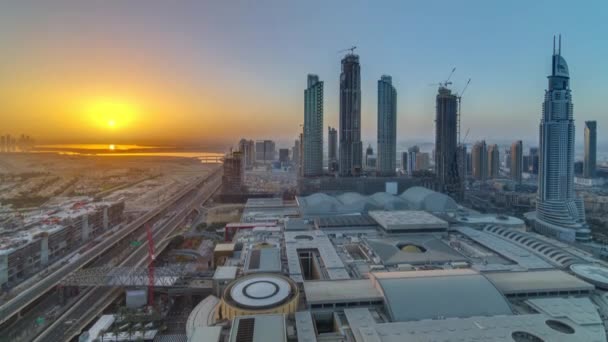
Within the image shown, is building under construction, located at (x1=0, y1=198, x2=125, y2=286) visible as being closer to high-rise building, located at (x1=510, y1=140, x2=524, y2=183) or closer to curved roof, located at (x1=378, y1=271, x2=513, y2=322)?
curved roof, located at (x1=378, y1=271, x2=513, y2=322)

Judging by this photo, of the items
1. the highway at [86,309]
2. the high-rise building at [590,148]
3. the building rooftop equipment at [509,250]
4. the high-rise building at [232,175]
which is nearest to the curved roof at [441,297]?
the building rooftop equipment at [509,250]

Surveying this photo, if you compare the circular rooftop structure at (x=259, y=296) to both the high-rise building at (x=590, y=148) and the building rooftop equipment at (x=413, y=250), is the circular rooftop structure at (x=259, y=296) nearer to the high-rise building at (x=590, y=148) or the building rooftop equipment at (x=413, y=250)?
the building rooftop equipment at (x=413, y=250)

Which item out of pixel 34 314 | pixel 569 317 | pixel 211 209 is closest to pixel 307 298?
pixel 569 317

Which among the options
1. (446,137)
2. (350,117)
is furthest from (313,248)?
(446,137)

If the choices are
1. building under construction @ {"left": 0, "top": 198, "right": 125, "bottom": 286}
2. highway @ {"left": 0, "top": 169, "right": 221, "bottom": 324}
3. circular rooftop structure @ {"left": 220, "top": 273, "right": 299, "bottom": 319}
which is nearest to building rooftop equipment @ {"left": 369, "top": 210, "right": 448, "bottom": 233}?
circular rooftop structure @ {"left": 220, "top": 273, "right": 299, "bottom": 319}

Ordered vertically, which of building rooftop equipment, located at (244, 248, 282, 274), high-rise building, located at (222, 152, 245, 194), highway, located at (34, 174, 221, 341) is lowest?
highway, located at (34, 174, 221, 341)

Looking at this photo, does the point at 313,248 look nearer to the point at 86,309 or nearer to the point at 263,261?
the point at 263,261
